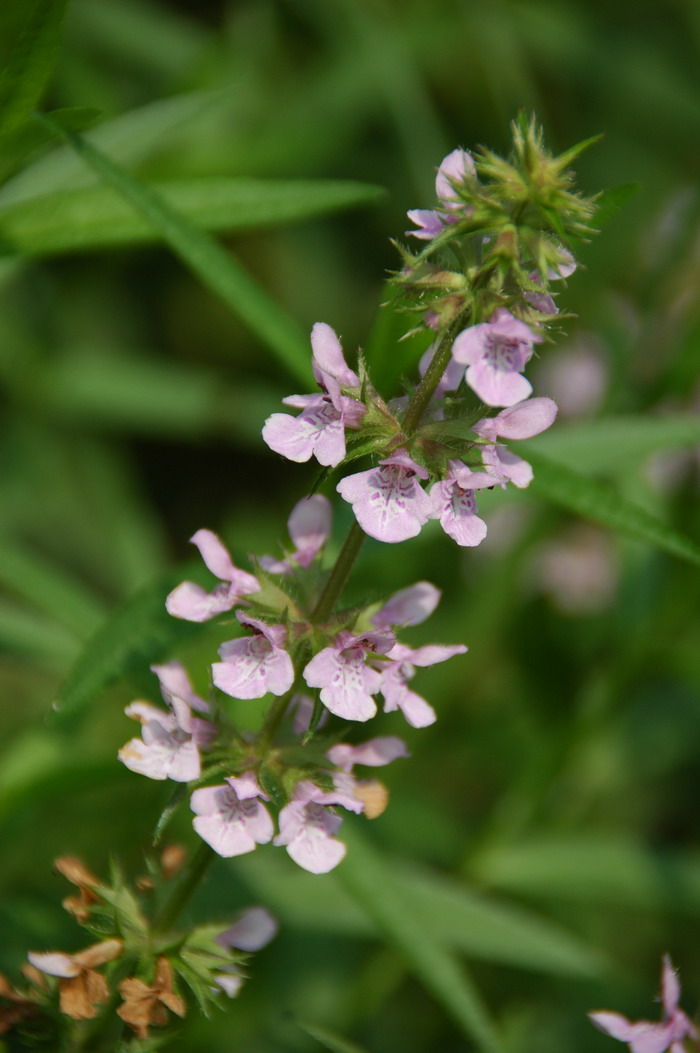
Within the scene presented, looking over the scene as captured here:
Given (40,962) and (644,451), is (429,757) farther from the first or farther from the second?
(40,962)

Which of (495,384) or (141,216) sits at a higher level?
(141,216)

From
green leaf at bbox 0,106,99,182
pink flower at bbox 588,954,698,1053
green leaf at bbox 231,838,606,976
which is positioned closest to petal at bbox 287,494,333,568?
green leaf at bbox 0,106,99,182

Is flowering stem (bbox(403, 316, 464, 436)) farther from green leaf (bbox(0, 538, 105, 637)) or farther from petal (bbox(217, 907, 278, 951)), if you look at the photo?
green leaf (bbox(0, 538, 105, 637))

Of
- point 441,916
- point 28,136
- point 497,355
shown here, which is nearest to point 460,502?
point 497,355

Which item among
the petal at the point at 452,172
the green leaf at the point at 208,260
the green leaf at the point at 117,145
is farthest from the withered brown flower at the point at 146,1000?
the green leaf at the point at 117,145

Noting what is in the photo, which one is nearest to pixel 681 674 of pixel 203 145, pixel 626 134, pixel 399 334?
pixel 399 334

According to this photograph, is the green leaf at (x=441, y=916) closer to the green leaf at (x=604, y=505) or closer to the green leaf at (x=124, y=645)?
the green leaf at (x=124, y=645)

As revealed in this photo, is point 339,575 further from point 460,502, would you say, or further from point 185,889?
point 185,889
